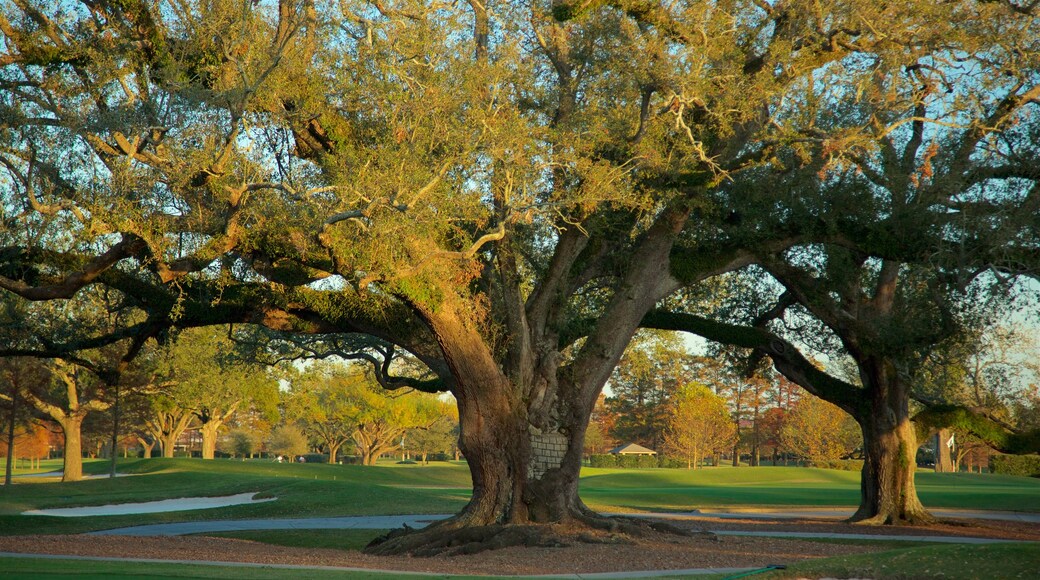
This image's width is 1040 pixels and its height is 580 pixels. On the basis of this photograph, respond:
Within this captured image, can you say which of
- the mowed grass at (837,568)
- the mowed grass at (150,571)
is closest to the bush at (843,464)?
the mowed grass at (837,568)

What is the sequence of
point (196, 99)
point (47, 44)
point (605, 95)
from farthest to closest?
point (605, 95) < point (47, 44) < point (196, 99)

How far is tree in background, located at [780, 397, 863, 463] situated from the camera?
65.1m

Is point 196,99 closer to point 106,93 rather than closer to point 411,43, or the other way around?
point 106,93

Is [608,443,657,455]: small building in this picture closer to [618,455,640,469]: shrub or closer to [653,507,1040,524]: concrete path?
[618,455,640,469]: shrub

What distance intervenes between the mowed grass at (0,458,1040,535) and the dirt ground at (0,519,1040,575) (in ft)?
29.2

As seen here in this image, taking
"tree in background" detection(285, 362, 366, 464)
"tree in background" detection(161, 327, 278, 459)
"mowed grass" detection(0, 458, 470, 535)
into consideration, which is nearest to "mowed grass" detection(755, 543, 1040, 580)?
"mowed grass" detection(0, 458, 470, 535)

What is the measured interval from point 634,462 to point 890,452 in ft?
156

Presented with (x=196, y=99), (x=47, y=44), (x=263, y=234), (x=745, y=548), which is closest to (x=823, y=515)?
(x=745, y=548)

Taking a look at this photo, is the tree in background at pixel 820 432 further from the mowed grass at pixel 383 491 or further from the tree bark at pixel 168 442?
the tree bark at pixel 168 442

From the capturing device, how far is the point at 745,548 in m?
14.6

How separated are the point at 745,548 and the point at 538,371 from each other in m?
4.88

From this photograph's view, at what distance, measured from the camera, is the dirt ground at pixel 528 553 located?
1168 cm

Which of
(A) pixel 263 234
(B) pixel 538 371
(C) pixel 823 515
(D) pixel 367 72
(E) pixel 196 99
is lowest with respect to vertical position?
(C) pixel 823 515

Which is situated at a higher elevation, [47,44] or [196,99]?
[47,44]
